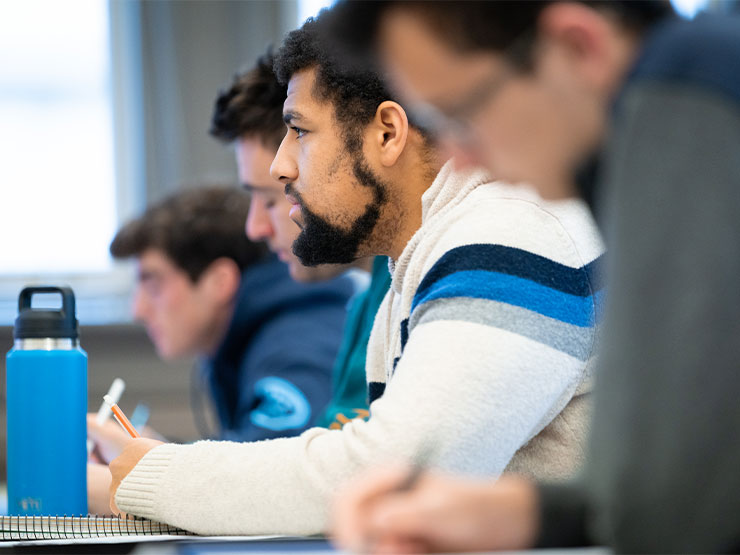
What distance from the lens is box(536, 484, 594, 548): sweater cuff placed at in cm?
55

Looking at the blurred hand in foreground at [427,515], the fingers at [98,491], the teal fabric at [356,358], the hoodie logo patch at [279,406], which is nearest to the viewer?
the blurred hand in foreground at [427,515]

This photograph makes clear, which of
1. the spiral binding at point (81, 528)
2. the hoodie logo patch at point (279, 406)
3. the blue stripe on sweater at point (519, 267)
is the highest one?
the blue stripe on sweater at point (519, 267)

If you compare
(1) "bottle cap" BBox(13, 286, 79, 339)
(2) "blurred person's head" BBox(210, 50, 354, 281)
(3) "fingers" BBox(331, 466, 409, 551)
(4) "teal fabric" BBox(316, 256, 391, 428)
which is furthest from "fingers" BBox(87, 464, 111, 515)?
(3) "fingers" BBox(331, 466, 409, 551)

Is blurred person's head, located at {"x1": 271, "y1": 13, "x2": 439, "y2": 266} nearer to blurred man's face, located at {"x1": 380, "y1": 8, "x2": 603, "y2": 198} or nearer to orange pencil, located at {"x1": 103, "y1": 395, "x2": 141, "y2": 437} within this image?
orange pencil, located at {"x1": 103, "y1": 395, "x2": 141, "y2": 437}

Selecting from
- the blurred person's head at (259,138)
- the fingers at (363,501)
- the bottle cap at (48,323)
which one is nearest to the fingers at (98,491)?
the bottle cap at (48,323)

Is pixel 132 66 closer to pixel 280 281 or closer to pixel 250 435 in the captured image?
pixel 280 281

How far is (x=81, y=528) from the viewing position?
36.9 inches

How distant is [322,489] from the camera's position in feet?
2.89

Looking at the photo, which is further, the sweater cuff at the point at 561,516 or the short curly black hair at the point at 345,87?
the short curly black hair at the point at 345,87

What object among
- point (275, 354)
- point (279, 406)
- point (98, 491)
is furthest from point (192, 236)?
point (98, 491)

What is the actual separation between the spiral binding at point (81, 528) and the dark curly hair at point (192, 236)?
1395 mm

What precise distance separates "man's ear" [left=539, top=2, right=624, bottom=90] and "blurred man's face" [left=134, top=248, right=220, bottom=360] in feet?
6.24

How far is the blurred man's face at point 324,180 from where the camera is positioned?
115cm

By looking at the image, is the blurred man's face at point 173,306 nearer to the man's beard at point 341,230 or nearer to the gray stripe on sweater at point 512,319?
the man's beard at point 341,230
